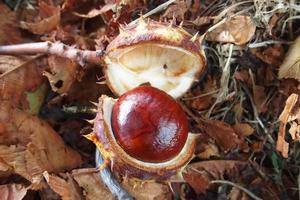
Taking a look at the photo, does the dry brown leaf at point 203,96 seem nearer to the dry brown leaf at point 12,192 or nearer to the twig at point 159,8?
the twig at point 159,8

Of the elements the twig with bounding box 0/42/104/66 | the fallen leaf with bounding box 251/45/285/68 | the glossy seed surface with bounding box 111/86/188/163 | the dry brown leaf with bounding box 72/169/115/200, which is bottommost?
the dry brown leaf with bounding box 72/169/115/200

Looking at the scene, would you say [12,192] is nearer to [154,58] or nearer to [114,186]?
[114,186]

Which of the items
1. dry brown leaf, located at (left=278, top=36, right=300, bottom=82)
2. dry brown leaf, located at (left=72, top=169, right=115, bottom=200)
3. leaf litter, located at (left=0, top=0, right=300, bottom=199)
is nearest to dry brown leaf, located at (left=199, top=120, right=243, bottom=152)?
leaf litter, located at (left=0, top=0, right=300, bottom=199)

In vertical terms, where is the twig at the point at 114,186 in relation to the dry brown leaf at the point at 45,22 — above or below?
below

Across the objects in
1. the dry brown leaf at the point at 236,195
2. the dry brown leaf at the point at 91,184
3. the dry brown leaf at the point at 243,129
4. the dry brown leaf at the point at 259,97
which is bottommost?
the dry brown leaf at the point at 236,195

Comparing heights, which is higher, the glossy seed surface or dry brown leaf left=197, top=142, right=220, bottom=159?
the glossy seed surface

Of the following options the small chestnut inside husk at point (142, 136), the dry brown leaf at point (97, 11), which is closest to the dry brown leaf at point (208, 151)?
the small chestnut inside husk at point (142, 136)

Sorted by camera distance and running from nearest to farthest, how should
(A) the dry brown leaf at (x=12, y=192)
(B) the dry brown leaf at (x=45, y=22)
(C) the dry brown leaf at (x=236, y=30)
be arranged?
(A) the dry brown leaf at (x=12, y=192) < (C) the dry brown leaf at (x=236, y=30) < (B) the dry brown leaf at (x=45, y=22)

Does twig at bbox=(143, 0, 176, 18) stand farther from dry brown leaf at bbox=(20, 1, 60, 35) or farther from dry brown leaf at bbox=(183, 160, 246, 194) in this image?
dry brown leaf at bbox=(183, 160, 246, 194)
